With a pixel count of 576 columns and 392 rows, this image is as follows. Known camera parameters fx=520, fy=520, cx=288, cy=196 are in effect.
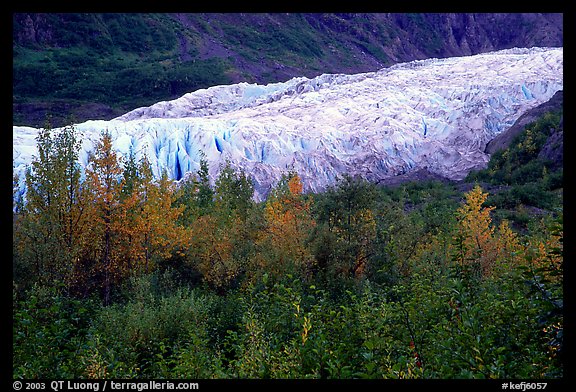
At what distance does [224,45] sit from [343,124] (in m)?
33.6

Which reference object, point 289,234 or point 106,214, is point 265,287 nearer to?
point 289,234

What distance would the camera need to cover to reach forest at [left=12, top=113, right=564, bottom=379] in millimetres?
4750

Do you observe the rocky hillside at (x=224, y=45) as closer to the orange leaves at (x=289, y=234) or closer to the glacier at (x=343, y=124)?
the glacier at (x=343, y=124)

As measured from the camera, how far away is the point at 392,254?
10.8m

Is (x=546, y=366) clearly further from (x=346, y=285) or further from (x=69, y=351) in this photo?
(x=346, y=285)

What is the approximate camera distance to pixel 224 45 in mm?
65562

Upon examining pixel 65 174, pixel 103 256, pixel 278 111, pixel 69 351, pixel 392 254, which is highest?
pixel 278 111

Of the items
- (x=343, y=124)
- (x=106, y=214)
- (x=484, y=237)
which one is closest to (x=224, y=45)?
(x=343, y=124)

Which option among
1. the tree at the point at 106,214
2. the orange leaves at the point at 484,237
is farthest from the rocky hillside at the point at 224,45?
the orange leaves at the point at 484,237

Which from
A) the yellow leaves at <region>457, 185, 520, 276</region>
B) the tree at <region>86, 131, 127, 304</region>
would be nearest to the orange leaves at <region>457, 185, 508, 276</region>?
the yellow leaves at <region>457, 185, 520, 276</region>

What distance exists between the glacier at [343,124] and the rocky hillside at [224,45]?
15.3m

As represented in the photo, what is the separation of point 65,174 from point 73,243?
1.60 meters
